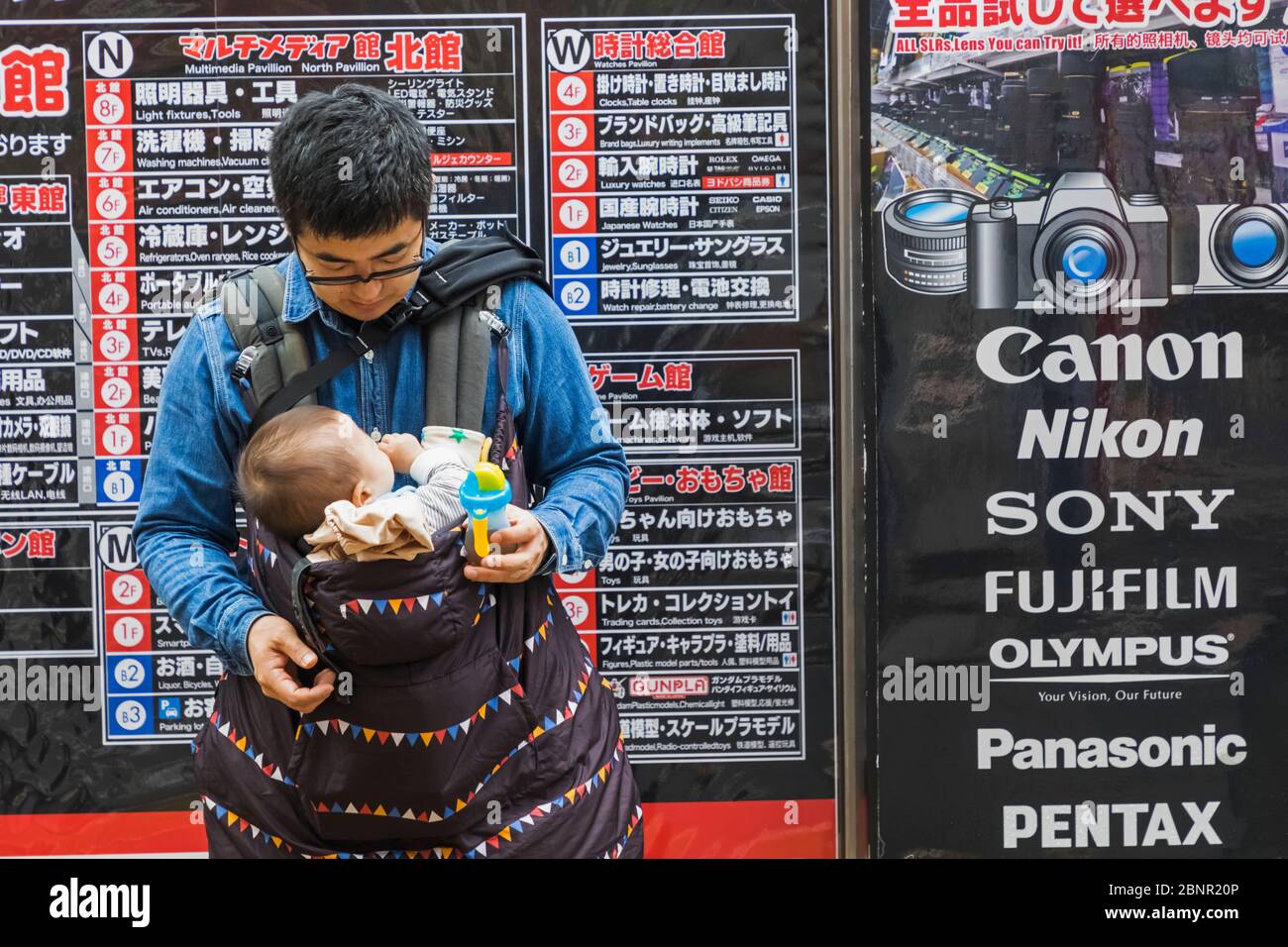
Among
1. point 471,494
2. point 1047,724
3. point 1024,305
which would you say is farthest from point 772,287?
point 471,494

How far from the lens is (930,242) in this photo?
346cm

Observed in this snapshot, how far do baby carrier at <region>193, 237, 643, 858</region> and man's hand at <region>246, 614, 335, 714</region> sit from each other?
3 centimetres

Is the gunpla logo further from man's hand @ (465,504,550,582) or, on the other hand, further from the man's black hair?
the man's black hair

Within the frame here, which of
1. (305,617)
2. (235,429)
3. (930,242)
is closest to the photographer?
(305,617)

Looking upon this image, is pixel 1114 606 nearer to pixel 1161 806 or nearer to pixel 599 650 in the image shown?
pixel 1161 806

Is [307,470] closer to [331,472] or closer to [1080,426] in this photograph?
[331,472]

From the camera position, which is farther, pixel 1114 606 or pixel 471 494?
pixel 1114 606

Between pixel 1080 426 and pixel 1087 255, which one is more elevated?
pixel 1087 255

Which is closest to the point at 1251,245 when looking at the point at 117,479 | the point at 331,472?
the point at 331,472

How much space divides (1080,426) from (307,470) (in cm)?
226

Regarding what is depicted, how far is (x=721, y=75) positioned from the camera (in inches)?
136

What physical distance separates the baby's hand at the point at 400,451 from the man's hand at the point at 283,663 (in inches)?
12.4

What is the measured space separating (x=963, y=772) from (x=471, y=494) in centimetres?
209

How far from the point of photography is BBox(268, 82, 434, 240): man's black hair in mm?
2041
